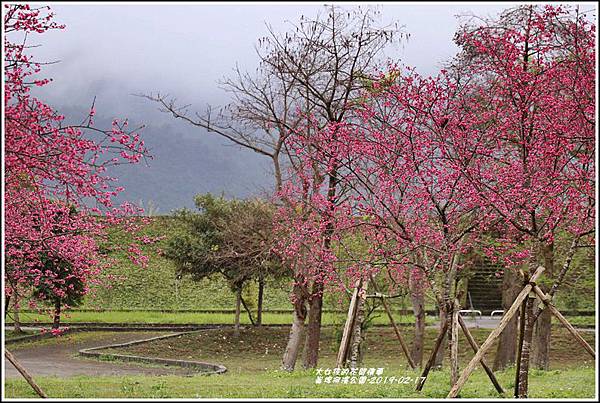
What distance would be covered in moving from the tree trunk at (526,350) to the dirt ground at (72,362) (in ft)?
26.2

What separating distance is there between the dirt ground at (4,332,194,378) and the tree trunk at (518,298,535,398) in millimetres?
7983

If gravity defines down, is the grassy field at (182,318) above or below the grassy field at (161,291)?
below

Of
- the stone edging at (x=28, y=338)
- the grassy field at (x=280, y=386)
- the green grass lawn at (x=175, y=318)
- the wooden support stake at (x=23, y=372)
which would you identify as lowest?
the stone edging at (x=28, y=338)

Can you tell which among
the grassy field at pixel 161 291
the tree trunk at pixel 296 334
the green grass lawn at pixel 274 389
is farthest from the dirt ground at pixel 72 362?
the grassy field at pixel 161 291

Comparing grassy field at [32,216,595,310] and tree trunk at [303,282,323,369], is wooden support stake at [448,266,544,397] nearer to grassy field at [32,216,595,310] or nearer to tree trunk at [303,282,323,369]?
tree trunk at [303,282,323,369]

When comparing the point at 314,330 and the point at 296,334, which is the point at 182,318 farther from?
the point at 314,330

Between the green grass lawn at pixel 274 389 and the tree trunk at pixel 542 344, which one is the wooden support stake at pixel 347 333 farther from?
the tree trunk at pixel 542 344

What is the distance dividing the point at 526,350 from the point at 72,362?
440 inches

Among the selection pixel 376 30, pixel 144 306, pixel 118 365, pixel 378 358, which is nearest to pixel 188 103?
pixel 376 30

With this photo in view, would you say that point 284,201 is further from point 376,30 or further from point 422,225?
point 422,225

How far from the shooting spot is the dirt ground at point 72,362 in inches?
539

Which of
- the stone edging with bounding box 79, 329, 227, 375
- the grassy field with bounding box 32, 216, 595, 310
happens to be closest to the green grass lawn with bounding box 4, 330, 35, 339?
the stone edging with bounding box 79, 329, 227, 375

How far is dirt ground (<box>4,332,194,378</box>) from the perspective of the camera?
13.7 meters

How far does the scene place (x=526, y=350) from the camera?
7074mm
